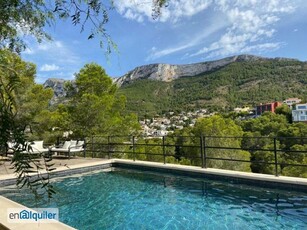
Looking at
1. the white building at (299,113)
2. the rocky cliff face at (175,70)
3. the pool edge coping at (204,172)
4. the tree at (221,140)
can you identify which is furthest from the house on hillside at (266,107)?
the pool edge coping at (204,172)

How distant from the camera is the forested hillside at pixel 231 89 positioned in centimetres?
5212

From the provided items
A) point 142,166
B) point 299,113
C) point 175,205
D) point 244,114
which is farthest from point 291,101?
point 175,205

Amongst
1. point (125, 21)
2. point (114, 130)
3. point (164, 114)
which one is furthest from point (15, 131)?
point (164, 114)

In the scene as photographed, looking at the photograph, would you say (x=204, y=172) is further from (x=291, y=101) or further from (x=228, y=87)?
(x=228, y=87)

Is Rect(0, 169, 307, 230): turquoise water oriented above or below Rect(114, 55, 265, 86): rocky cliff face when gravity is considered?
below

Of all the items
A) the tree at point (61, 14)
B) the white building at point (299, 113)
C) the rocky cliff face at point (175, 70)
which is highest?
the rocky cliff face at point (175, 70)

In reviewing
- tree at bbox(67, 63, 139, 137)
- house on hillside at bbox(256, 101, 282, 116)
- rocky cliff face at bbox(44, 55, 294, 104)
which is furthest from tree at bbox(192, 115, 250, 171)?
rocky cliff face at bbox(44, 55, 294, 104)

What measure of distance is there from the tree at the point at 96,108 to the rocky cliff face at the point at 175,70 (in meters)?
45.1

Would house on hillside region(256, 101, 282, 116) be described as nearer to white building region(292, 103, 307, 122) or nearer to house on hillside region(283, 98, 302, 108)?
house on hillside region(283, 98, 302, 108)

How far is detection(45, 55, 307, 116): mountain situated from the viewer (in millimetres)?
52156

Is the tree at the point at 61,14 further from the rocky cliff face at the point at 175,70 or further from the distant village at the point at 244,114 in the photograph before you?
the rocky cliff face at the point at 175,70

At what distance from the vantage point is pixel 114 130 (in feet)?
49.5

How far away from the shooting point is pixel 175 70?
2793 inches

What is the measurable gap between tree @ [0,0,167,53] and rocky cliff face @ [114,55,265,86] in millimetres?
59765
